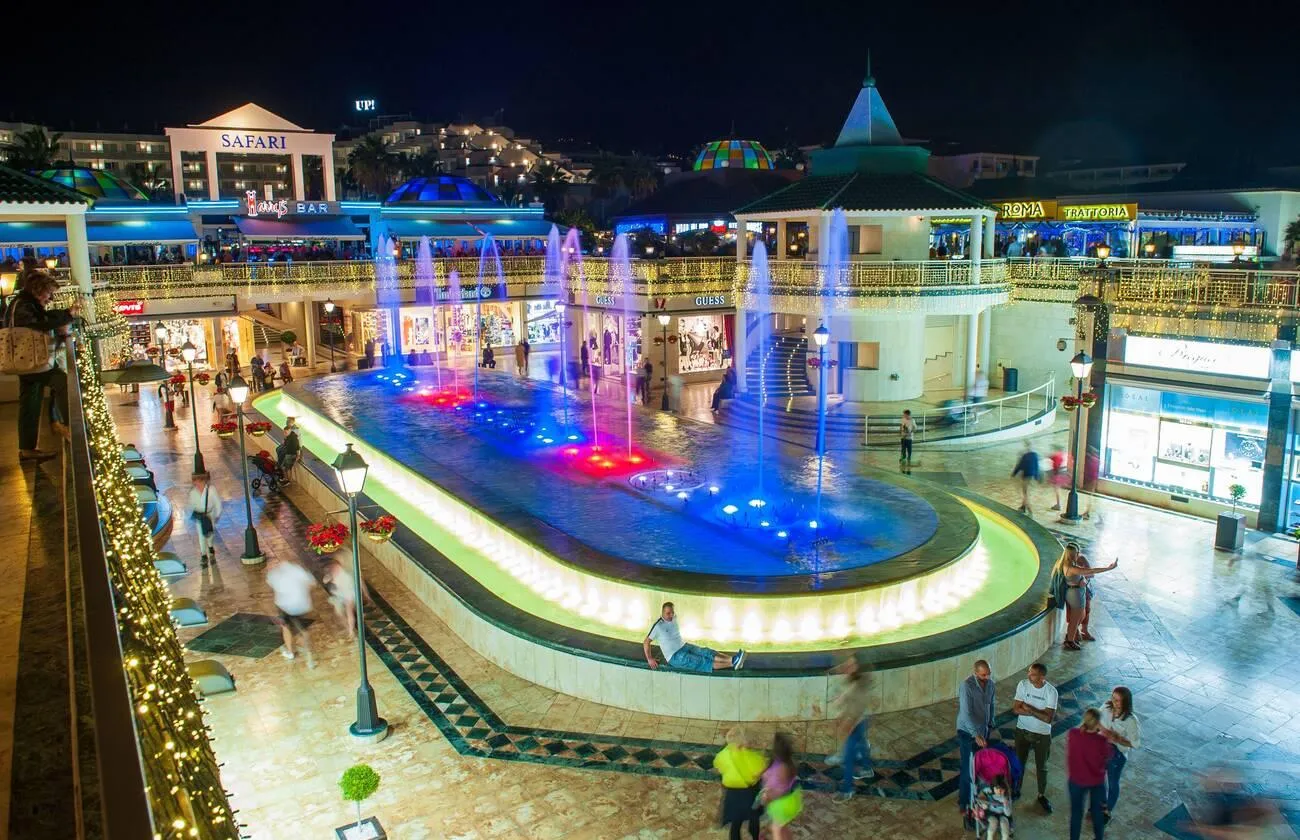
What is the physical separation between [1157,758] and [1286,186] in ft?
125

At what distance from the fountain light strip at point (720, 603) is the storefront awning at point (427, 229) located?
36731 mm

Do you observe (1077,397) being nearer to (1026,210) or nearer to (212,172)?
(1026,210)

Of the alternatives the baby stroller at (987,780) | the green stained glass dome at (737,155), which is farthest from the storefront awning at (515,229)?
the baby stroller at (987,780)

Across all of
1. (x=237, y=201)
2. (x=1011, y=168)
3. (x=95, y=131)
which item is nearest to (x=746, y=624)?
(x=237, y=201)

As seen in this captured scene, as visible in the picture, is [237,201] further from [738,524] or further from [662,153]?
[662,153]

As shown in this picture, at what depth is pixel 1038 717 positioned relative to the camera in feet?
32.8

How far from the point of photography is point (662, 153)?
161500 mm

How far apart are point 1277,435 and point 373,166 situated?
8829 cm

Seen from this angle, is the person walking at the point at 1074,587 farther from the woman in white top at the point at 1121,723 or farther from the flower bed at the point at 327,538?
the flower bed at the point at 327,538

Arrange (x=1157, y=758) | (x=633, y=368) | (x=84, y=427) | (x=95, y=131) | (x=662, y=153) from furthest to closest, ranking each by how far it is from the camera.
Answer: (x=662, y=153) → (x=95, y=131) → (x=633, y=368) → (x=1157, y=758) → (x=84, y=427)

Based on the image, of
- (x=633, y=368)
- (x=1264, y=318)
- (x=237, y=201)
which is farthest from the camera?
(x=237, y=201)

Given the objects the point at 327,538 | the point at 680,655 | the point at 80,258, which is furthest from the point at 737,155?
the point at 680,655

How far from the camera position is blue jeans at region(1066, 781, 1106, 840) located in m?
9.05

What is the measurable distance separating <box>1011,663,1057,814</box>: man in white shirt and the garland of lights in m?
7.92
